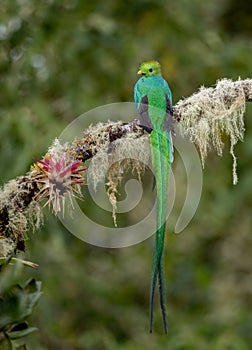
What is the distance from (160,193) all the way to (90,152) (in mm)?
213

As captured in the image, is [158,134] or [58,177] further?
[158,134]

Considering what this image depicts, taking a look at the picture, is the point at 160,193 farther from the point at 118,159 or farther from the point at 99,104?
the point at 99,104

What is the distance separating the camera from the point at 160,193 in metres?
1.82

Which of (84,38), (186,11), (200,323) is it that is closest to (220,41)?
(186,11)

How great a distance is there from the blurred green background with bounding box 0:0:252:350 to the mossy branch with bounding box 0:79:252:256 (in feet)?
4.84

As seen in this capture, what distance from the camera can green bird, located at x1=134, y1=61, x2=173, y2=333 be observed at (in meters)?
1.77

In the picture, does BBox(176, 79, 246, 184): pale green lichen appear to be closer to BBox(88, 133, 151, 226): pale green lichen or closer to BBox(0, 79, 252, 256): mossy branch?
BBox(0, 79, 252, 256): mossy branch

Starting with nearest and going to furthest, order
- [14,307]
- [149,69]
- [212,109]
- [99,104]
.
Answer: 1. [14,307]
2. [212,109]
3. [149,69]
4. [99,104]

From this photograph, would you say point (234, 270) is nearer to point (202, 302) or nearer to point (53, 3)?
point (202, 302)

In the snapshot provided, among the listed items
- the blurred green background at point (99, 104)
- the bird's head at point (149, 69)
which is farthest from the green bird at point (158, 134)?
the blurred green background at point (99, 104)

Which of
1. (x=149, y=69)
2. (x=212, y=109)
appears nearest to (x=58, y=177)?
(x=212, y=109)

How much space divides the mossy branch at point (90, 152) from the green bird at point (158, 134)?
38 mm

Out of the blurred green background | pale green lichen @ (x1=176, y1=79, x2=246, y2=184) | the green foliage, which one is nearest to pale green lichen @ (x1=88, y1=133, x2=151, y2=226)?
pale green lichen @ (x1=176, y1=79, x2=246, y2=184)

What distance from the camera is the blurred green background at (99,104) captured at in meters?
3.71
